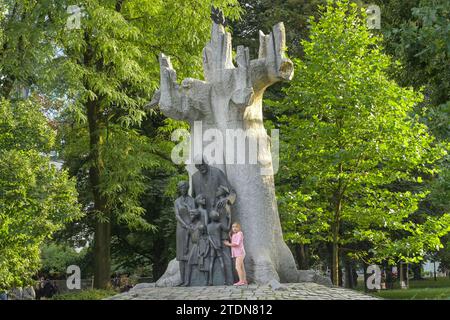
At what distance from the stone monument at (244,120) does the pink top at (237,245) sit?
0.47 metres

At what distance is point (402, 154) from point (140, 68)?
296 inches

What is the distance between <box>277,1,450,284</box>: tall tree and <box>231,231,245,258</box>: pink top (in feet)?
15.8

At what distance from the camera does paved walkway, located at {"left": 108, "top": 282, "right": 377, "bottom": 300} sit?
1166 cm

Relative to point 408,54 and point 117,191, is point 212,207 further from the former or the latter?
point 117,191

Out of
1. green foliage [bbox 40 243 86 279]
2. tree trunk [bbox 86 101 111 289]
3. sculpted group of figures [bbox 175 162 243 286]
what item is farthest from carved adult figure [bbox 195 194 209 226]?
green foliage [bbox 40 243 86 279]

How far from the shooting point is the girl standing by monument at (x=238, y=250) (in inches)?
544

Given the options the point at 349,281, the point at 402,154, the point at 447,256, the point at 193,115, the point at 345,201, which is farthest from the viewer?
the point at 349,281

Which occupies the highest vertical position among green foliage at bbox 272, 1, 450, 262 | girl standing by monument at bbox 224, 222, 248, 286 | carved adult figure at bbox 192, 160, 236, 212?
green foliage at bbox 272, 1, 450, 262

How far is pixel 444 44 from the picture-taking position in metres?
10.2

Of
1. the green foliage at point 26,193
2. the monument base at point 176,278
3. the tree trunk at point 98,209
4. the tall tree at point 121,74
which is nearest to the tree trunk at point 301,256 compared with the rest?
the tall tree at point 121,74

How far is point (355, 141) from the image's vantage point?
19109 mm

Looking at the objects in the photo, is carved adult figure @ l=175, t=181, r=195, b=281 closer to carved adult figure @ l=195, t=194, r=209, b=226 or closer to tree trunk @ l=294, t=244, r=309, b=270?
carved adult figure @ l=195, t=194, r=209, b=226

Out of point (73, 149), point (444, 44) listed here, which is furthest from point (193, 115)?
point (73, 149)

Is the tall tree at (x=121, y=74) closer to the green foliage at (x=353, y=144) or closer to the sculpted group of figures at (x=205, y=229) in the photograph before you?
the green foliage at (x=353, y=144)
